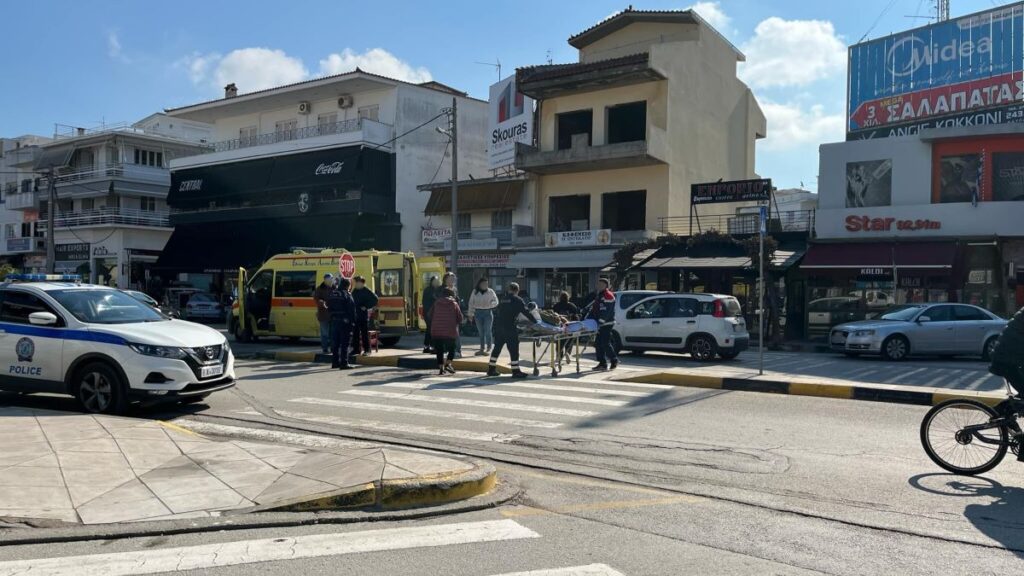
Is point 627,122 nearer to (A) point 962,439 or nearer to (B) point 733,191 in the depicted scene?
(B) point 733,191

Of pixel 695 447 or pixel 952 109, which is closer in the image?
pixel 695 447

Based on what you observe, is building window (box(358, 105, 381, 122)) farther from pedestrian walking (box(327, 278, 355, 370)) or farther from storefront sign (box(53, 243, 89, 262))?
pedestrian walking (box(327, 278, 355, 370))

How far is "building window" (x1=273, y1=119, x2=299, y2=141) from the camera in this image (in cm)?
4256

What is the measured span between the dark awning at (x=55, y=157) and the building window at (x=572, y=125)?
3788 centimetres

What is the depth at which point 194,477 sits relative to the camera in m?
6.13

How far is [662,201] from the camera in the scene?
3197 centimetres

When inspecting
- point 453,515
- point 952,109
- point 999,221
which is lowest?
point 453,515

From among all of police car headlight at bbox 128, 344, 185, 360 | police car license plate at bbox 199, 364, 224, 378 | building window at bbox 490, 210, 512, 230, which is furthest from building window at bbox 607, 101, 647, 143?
police car headlight at bbox 128, 344, 185, 360

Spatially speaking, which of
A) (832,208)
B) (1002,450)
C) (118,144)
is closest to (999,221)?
(832,208)

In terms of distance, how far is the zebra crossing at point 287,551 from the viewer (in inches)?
169

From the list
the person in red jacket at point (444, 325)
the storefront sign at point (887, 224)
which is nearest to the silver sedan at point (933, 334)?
the storefront sign at point (887, 224)

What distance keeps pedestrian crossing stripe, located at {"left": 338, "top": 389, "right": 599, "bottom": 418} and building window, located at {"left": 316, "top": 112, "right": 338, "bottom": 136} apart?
31.0m

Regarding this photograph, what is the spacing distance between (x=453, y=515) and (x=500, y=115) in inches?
1256

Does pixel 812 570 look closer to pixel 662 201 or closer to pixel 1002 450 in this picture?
pixel 1002 450
